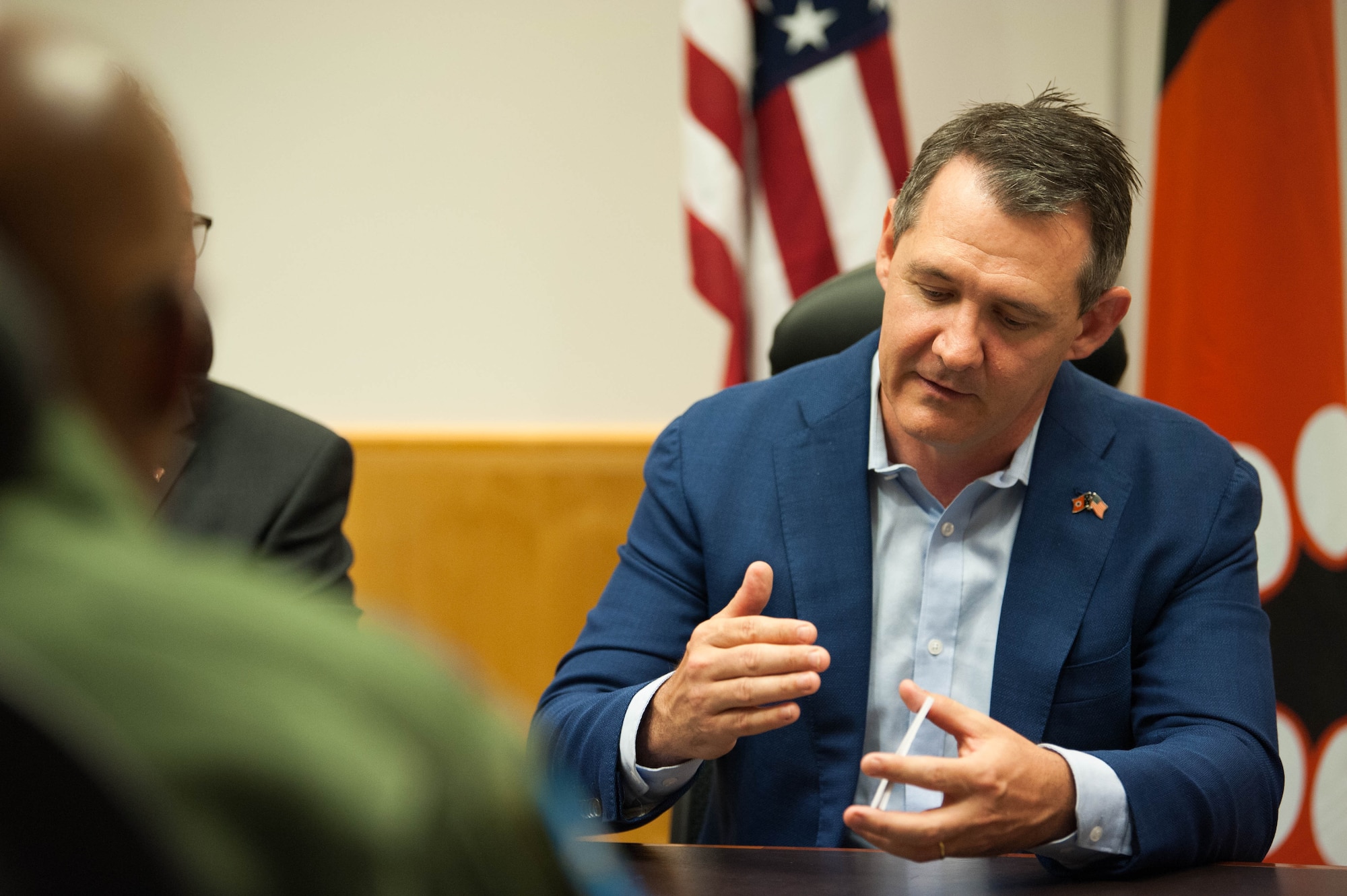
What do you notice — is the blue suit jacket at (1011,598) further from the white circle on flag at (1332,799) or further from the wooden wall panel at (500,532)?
the wooden wall panel at (500,532)

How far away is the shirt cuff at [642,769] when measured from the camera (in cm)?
125

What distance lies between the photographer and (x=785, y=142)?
2605 mm

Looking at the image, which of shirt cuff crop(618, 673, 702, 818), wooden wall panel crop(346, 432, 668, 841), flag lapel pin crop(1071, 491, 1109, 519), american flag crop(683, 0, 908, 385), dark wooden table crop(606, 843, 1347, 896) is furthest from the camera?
wooden wall panel crop(346, 432, 668, 841)

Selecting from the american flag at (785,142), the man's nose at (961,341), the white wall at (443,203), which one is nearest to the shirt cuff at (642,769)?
the man's nose at (961,341)

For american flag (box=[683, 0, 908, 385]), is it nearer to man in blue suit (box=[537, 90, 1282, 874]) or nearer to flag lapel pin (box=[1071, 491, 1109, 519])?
man in blue suit (box=[537, 90, 1282, 874])

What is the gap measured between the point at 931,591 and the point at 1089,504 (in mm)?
Result: 230

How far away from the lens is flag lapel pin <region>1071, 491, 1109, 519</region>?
147cm

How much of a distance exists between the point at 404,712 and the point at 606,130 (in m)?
2.96

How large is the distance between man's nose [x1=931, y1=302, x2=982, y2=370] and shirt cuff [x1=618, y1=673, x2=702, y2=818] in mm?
520

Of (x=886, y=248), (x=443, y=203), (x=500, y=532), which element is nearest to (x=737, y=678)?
(x=886, y=248)

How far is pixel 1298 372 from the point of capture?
2410 millimetres

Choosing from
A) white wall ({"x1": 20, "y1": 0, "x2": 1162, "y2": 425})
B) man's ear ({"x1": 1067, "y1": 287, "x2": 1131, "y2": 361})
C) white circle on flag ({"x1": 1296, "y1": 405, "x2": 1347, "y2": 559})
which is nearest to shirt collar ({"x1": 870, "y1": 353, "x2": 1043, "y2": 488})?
man's ear ({"x1": 1067, "y1": 287, "x2": 1131, "y2": 361})

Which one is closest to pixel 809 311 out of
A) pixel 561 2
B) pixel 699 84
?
pixel 699 84

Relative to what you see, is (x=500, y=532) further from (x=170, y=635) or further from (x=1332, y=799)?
(x=170, y=635)
